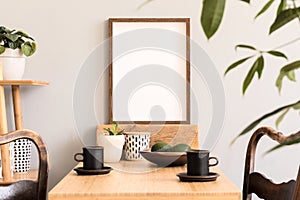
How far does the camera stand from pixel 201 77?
2.68 m

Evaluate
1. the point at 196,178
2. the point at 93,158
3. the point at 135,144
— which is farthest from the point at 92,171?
the point at 135,144

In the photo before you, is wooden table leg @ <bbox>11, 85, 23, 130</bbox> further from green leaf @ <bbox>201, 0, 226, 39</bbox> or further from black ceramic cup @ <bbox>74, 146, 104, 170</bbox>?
green leaf @ <bbox>201, 0, 226, 39</bbox>

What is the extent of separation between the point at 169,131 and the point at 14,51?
804mm

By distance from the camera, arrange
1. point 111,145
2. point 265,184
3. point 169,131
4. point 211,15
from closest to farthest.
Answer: point 211,15
point 265,184
point 111,145
point 169,131

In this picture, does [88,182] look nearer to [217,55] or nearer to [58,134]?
[58,134]

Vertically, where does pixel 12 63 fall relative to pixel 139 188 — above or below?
above

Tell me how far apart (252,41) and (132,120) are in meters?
0.68

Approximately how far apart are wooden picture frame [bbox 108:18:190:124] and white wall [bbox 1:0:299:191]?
0.18ft

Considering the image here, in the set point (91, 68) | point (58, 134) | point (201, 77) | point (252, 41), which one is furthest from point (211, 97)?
point (58, 134)

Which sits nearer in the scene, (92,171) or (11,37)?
(92,171)

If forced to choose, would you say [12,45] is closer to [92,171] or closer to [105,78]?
[105,78]

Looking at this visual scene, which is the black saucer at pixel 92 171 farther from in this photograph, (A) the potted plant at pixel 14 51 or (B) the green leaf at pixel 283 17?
(B) the green leaf at pixel 283 17

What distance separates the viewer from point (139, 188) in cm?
171

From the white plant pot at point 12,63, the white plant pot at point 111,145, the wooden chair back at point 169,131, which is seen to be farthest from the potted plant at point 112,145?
the white plant pot at point 12,63
